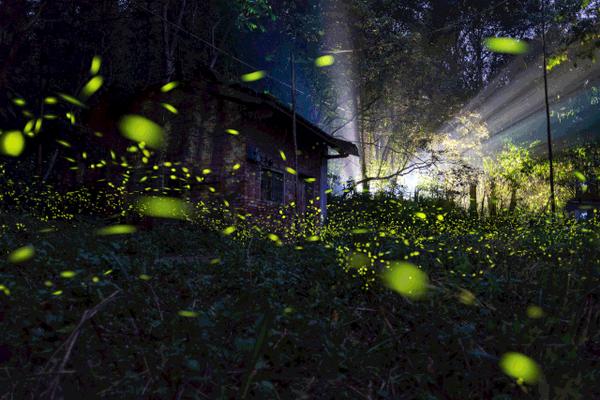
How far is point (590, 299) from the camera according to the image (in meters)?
4.03

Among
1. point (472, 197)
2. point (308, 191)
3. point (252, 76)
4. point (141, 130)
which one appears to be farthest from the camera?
point (472, 197)

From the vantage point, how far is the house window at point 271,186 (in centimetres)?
1188

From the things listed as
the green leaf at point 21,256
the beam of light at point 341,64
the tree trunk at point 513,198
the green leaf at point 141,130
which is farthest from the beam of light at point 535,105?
the green leaf at point 21,256

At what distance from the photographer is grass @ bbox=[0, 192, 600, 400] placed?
2.51m

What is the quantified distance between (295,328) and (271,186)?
903 centimetres

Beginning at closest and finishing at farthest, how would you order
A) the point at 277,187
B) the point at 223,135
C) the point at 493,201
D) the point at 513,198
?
the point at 223,135 < the point at 277,187 < the point at 493,201 < the point at 513,198

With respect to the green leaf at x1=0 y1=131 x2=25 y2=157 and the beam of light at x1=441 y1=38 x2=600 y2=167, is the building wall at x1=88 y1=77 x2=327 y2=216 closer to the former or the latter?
the green leaf at x1=0 y1=131 x2=25 y2=157

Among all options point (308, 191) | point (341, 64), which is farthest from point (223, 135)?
point (341, 64)

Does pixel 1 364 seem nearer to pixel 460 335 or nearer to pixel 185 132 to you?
pixel 460 335

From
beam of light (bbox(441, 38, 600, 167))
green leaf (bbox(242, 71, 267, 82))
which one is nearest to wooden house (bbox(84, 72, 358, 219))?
green leaf (bbox(242, 71, 267, 82))

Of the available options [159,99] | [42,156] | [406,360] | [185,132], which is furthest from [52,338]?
[42,156]

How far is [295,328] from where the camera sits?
3342mm

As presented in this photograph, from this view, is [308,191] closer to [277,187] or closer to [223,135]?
[277,187]

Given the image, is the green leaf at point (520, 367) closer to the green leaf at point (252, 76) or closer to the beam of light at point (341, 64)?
the green leaf at point (252, 76)
